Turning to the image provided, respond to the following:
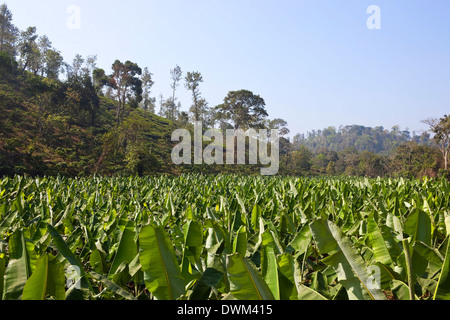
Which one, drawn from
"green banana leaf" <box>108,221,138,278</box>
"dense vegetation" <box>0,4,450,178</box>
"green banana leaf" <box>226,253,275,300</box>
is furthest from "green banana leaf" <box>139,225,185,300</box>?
"dense vegetation" <box>0,4,450,178</box>

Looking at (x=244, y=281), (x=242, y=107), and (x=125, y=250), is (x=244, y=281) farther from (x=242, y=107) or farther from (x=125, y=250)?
(x=242, y=107)

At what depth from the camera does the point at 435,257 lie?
47.7 inches

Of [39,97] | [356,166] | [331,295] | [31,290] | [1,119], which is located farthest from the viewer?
[356,166]

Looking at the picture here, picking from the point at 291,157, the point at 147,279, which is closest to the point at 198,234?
the point at 147,279

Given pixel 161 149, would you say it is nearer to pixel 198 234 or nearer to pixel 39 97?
pixel 39 97

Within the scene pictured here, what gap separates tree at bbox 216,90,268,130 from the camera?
185 ft

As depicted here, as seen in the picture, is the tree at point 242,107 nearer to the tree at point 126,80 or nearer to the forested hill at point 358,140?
the tree at point 126,80

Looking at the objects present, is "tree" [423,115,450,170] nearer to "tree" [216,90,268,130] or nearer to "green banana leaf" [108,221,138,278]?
"tree" [216,90,268,130]

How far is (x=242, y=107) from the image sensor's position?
56562 millimetres

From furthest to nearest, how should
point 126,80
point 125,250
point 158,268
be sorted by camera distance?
point 126,80 < point 125,250 < point 158,268

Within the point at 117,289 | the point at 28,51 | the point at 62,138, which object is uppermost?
the point at 28,51

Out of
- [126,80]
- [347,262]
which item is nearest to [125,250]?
[347,262]

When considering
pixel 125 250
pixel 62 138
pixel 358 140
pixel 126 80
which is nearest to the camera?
pixel 125 250
